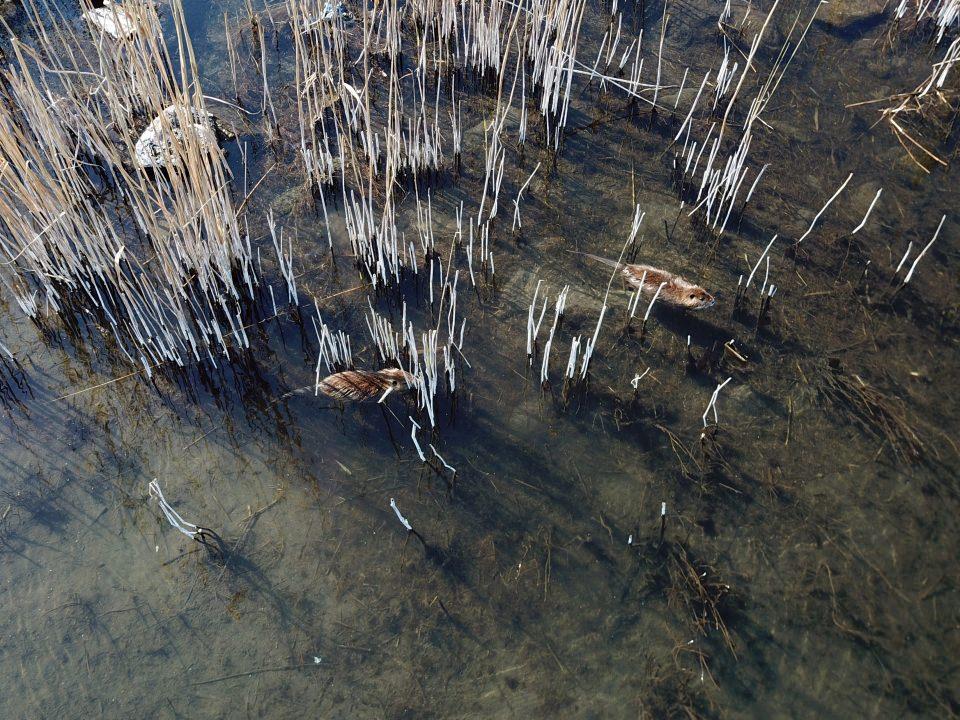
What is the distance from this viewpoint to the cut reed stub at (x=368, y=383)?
3.96 metres

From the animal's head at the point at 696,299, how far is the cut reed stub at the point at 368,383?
68.4 inches

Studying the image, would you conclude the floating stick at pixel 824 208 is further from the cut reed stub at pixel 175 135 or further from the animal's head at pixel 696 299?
the cut reed stub at pixel 175 135

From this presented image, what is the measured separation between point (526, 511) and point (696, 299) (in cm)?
170

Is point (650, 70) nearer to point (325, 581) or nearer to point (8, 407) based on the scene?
point (325, 581)

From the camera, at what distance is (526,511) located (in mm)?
3686

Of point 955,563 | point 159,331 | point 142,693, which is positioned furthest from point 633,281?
point 142,693

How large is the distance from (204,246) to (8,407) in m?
1.44

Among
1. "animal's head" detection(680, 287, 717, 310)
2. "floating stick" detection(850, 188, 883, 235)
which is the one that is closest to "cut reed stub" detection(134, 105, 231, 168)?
"animal's head" detection(680, 287, 717, 310)

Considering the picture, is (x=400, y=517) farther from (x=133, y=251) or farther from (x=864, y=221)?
(x=864, y=221)

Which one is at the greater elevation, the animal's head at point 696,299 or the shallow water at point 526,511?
the animal's head at point 696,299

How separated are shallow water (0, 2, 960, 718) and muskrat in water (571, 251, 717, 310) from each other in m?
0.12

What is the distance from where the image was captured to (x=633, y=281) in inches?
175

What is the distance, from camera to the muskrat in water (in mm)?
4344

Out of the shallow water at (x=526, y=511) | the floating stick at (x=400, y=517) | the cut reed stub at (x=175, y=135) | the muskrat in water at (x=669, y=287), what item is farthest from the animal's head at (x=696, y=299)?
the cut reed stub at (x=175, y=135)
